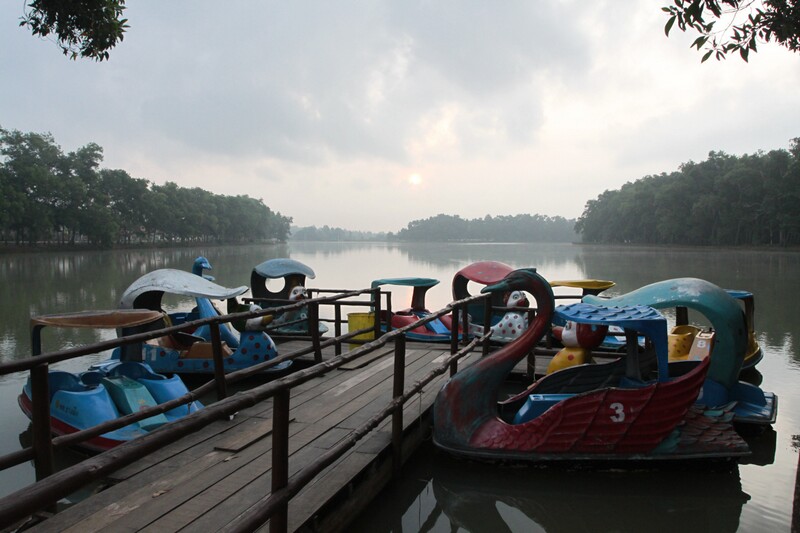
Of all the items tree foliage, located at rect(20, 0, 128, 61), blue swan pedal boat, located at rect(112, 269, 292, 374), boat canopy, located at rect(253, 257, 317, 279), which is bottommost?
blue swan pedal boat, located at rect(112, 269, 292, 374)

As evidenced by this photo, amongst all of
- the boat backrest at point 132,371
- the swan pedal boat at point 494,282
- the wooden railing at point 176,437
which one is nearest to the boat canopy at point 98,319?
the boat backrest at point 132,371

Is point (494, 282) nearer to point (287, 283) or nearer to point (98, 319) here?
point (287, 283)

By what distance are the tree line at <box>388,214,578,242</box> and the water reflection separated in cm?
13739

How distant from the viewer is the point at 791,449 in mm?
5031

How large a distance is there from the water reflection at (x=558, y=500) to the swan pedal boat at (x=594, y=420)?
226 mm

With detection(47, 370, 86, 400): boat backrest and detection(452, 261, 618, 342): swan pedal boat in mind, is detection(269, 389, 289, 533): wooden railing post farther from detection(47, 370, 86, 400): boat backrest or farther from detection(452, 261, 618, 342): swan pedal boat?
detection(452, 261, 618, 342): swan pedal boat

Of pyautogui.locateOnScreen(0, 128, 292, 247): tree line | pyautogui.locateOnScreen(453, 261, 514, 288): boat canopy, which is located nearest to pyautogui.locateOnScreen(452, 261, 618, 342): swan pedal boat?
pyautogui.locateOnScreen(453, 261, 514, 288): boat canopy

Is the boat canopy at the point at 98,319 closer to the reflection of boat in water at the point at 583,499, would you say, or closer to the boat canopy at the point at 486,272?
the reflection of boat in water at the point at 583,499

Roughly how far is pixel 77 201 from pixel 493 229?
11309 centimetres

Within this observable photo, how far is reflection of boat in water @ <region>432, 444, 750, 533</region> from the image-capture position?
148 inches

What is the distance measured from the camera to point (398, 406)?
12.6 feet

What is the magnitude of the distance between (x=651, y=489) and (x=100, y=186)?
57.9 metres

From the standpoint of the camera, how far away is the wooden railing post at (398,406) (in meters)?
3.89

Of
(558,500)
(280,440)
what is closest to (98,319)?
(280,440)
